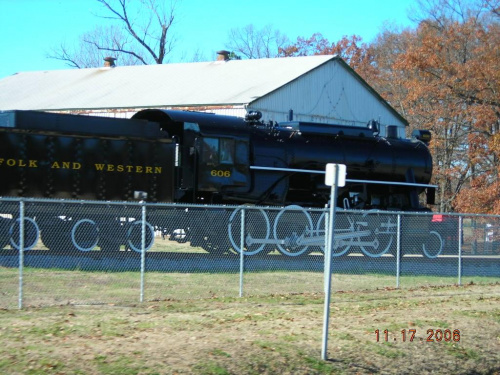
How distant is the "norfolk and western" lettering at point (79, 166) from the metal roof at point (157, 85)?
1135 cm

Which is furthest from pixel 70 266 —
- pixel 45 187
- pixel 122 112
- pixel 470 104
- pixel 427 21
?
pixel 427 21

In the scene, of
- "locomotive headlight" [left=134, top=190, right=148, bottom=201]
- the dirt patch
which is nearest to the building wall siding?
"locomotive headlight" [left=134, top=190, right=148, bottom=201]

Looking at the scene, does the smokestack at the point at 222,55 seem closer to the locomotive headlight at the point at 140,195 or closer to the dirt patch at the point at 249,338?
the locomotive headlight at the point at 140,195

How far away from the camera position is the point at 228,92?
103 feet

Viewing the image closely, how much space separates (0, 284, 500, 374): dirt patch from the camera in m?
8.32

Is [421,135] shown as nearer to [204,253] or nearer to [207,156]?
[207,156]

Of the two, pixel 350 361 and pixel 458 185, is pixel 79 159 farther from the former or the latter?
pixel 458 185

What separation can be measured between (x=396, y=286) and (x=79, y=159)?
7.94 meters

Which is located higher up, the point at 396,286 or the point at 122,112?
the point at 122,112

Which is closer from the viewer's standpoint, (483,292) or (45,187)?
(483,292)

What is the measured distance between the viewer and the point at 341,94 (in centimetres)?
3488
